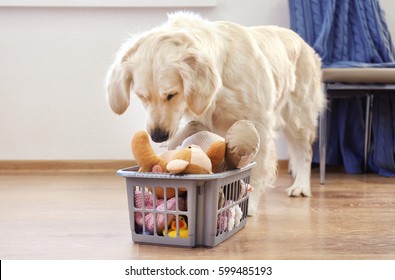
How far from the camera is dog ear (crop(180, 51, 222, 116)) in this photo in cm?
172

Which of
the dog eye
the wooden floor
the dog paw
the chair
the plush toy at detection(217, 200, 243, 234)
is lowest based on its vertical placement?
the dog paw

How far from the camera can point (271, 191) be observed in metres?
2.69

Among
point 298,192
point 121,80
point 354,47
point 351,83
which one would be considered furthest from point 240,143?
point 354,47

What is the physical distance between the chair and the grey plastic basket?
145 centimetres

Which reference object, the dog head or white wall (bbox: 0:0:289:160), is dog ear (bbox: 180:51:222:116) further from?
white wall (bbox: 0:0:289:160)

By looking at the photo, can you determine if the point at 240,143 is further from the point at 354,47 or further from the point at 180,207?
the point at 354,47

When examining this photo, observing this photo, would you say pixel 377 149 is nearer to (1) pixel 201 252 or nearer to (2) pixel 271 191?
(2) pixel 271 191

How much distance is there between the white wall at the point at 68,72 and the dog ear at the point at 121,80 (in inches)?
59.8

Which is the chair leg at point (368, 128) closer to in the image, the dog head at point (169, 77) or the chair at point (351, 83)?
the chair at point (351, 83)

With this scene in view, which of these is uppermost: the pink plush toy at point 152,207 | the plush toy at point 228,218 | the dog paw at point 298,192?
the pink plush toy at point 152,207

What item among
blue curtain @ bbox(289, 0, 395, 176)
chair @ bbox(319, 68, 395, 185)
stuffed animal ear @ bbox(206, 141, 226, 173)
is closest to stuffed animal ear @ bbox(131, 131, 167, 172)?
stuffed animal ear @ bbox(206, 141, 226, 173)

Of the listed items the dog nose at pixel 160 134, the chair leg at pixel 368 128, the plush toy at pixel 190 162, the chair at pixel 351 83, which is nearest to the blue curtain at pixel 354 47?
the chair leg at pixel 368 128

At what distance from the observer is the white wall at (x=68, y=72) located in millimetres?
3410

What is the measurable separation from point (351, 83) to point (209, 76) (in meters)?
1.46
